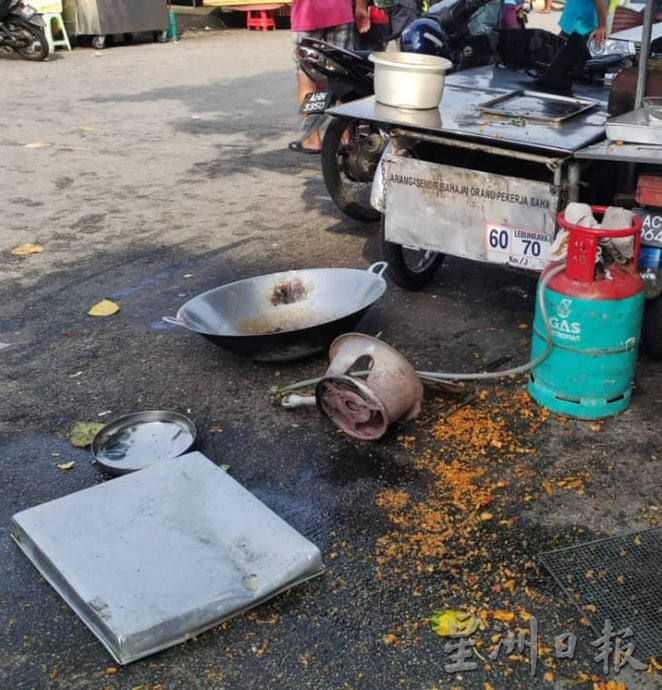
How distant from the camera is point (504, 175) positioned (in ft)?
13.1

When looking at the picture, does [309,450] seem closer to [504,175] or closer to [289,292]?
[289,292]

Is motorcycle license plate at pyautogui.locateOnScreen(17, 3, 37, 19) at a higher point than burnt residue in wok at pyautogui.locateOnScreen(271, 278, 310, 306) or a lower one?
higher

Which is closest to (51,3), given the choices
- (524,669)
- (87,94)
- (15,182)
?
(87,94)

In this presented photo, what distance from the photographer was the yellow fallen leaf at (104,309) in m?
4.65

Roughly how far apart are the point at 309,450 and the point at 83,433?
933 millimetres

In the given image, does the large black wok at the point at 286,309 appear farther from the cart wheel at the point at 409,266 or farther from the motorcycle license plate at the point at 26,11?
the motorcycle license plate at the point at 26,11

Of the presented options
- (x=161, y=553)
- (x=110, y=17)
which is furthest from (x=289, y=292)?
(x=110, y=17)

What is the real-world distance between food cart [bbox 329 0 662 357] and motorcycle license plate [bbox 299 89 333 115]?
4.10 ft

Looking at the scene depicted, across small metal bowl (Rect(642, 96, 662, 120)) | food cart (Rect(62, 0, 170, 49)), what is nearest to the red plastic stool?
food cart (Rect(62, 0, 170, 49))

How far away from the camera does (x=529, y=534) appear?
2889 millimetres

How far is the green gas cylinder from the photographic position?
3.29m

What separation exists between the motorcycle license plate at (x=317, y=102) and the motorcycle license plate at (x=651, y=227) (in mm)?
2721

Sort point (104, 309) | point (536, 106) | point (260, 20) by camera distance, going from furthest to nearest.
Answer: point (260, 20) → point (104, 309) → point (536, 106)

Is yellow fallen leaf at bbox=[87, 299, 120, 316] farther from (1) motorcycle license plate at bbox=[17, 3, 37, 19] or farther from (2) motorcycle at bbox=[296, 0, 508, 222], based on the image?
(1) motorcycle license plate at bbox=[17, 3, 37, 19]
